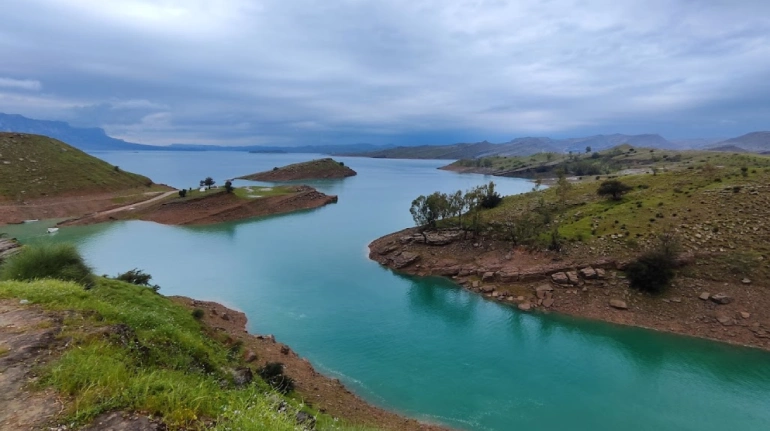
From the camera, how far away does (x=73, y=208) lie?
218 ft

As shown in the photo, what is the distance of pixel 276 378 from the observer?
655 inches

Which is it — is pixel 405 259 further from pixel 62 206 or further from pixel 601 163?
pixel 601 163

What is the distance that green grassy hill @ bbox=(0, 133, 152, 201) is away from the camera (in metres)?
67.4

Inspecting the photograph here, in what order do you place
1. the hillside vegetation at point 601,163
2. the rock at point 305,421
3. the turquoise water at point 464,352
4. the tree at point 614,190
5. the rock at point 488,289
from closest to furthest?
the rock at point 305,421, the turquoise water at point 464,352, the rock at point 488,289, the tree at point 614,190, the hillside vegetation at point 601,163

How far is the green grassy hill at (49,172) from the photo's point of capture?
6738 centimetres

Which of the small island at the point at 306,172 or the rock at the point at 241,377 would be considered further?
the small island at the point at 306,172

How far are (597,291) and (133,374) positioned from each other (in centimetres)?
3369

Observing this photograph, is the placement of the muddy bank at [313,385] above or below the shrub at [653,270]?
below

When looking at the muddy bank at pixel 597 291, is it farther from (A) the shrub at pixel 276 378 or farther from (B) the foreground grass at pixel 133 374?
(B) the foreground grass at pixel 133 374

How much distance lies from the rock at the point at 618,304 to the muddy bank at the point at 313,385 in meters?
20.5

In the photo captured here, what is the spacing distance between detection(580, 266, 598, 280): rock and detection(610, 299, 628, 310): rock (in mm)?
2733

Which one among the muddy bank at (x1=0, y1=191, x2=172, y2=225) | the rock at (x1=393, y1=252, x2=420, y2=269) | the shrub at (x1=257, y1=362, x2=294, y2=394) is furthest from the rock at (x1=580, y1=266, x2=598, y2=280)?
the muddy bank at (x1=0, y1=191, x2=172, y2=225)

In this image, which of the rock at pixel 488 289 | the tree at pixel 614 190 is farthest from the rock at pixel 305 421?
the tree at pixel 614 190

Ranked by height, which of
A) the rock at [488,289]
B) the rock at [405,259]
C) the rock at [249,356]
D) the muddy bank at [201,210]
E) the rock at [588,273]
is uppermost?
the muddy bank at [201,210]
